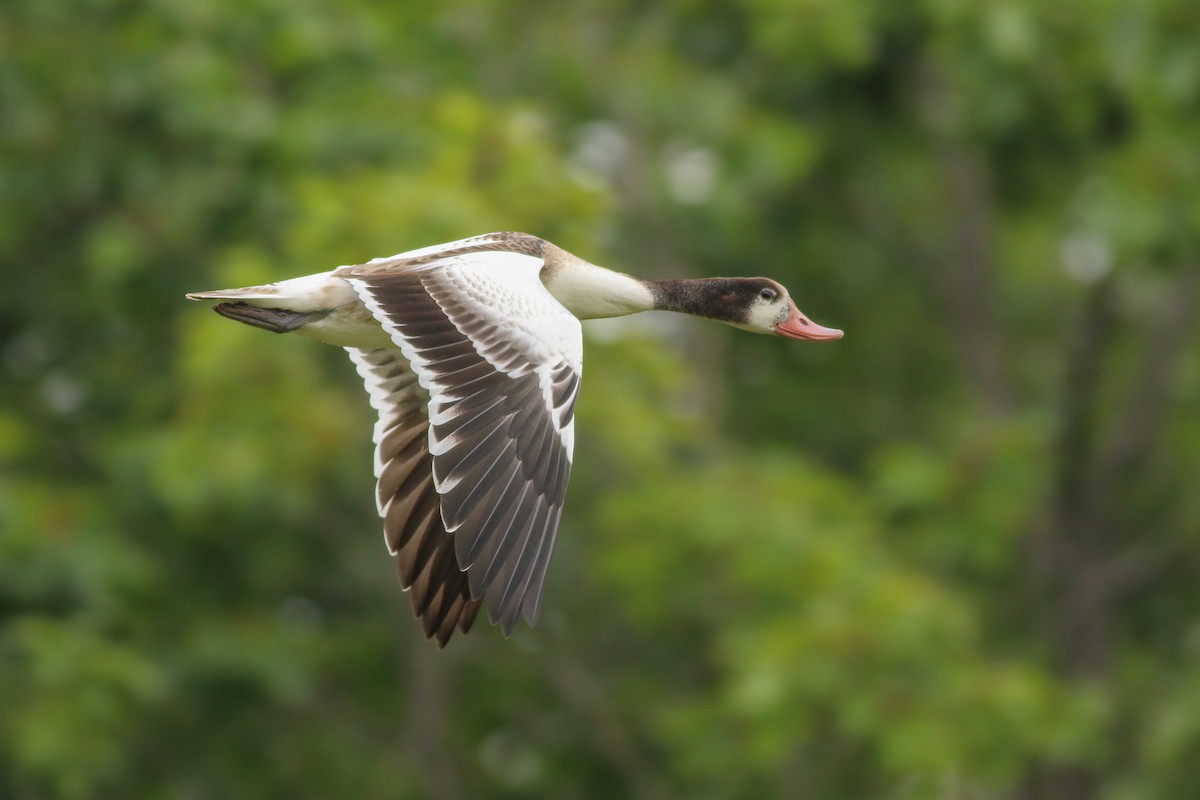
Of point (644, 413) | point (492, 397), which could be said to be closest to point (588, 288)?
point (492, 397)

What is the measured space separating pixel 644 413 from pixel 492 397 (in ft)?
19.1

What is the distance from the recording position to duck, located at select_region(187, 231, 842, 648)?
6.52 meters

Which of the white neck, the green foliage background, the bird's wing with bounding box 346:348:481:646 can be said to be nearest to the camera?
the bird's wing with bounding box 346:348:481:646

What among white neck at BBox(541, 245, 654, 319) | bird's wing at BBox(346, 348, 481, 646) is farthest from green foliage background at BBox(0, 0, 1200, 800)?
white neck at BBox(541, 245, 654, 319)

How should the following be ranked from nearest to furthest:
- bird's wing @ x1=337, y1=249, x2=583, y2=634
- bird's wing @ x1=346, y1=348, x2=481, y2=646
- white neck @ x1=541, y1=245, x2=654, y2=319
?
1. bird's wing @ x1=337, y1=249, x2=583, y2=634
2. bird's wing @ x1=346, y1=348, x2=481, y2=646
3. white neck @ x1=541, y1=245, x2=654, y2=319

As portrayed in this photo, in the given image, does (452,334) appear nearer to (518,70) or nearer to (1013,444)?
(1013,444)

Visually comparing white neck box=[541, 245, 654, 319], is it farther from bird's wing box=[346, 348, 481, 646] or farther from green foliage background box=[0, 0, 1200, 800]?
green foliage background box=[0, 0, 1200, 800]

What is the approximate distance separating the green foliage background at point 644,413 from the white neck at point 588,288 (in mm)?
3546

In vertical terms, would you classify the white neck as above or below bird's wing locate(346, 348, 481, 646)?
above

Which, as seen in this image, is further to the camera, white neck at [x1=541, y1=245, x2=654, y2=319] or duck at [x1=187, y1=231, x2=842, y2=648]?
white neck at [x1=541, y1=245, x2=654, y2=319]

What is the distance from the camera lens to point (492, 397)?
6797 mm

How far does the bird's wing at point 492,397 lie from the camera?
647 cm

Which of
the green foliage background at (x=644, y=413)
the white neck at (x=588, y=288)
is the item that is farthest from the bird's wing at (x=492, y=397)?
the green foliage background at (x=644, y=413)

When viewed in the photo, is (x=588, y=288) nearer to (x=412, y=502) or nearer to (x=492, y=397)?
(x=412, y=502)
